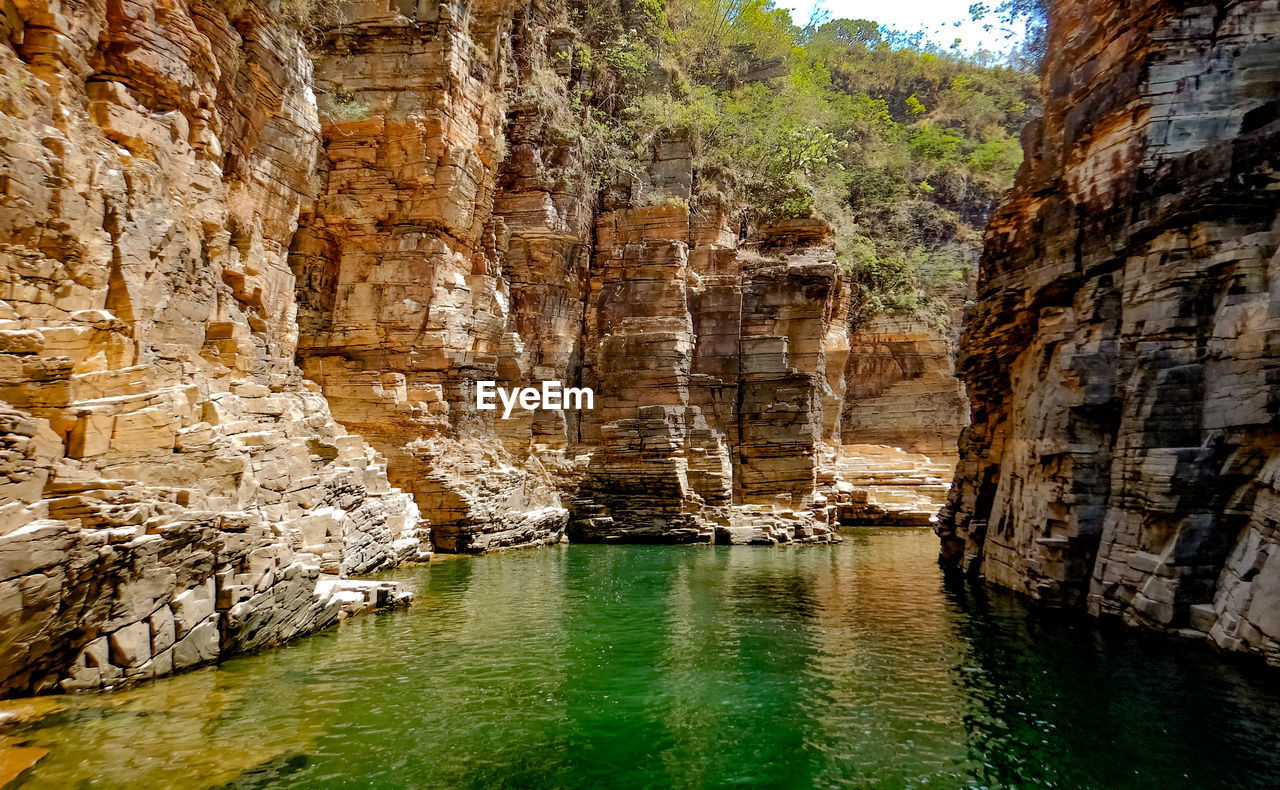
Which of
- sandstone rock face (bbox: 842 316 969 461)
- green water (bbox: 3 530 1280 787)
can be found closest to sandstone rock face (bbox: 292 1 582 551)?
green water (bbox: 3 530 1280 787)

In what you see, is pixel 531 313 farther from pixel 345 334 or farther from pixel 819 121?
pixel 819 121

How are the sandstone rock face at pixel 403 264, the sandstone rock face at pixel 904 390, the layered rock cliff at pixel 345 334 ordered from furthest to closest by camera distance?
the sandstone rock face at pixel 904 390 → the sandstone rock face at pixel 403 264 → the layered rock cliff at pixel 345 334

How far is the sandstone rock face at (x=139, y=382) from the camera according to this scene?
6984 millimetres

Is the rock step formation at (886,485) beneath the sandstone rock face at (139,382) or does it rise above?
beneath

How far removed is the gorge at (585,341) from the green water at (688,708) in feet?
0.66

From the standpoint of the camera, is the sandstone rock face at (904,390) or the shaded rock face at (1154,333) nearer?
the shaded rock face at (1154,333)

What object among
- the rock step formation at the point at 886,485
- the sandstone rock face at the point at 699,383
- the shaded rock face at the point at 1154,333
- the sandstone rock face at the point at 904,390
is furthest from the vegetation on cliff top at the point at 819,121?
the shaded rock face at the point at 1154,333

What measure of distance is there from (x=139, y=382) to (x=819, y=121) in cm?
3074

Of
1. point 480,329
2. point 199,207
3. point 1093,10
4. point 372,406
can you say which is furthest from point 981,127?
point 199,207

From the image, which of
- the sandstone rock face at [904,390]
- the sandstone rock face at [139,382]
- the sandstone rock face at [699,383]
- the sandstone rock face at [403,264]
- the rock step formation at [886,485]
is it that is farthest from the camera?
the sandstone rock face at [904,390]

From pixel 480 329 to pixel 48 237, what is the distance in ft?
43.0

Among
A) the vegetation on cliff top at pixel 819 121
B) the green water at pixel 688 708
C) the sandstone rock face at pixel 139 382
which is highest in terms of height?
the vegetation on cliff top at pixel 819 121

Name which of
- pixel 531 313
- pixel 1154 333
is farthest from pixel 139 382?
pixel 531 313

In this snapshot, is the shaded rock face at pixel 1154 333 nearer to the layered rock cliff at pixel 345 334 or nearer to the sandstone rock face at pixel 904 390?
the layered rock cliff at pixel 345 334
